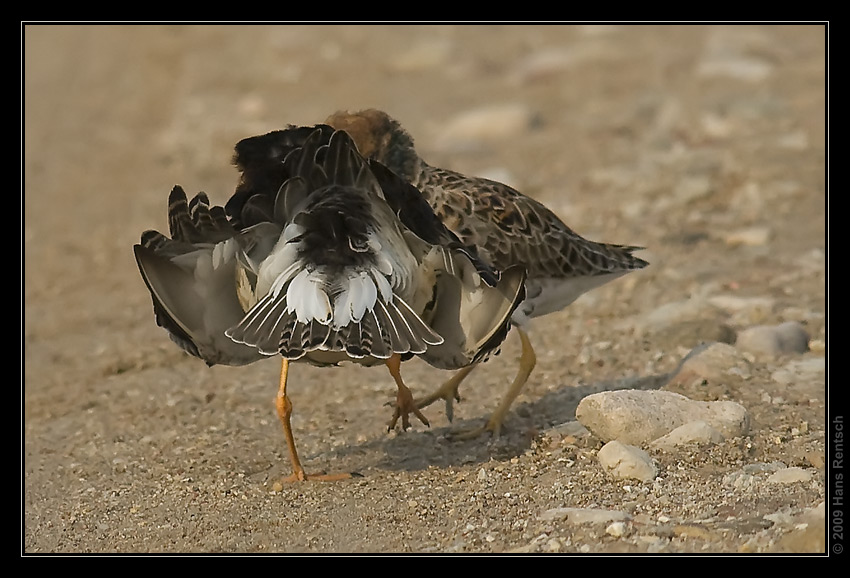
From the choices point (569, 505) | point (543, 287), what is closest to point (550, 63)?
point (543, 287)

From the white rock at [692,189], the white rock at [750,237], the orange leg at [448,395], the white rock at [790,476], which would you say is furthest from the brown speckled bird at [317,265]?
the white rock at [692,189]

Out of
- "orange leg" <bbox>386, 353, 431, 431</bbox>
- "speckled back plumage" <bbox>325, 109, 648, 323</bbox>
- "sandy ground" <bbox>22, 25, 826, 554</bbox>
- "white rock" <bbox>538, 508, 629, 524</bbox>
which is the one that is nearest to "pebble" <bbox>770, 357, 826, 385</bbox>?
"sandy ground" <bbox>22, 25, 826, 554</bbox>

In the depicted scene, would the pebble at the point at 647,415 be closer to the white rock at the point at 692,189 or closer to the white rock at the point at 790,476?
the white rock at the point at 790,476

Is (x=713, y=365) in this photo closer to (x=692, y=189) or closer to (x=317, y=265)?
(x=317, y=265)

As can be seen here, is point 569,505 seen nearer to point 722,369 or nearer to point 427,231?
point 427,231

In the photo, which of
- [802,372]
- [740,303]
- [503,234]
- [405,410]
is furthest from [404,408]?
[740,303]

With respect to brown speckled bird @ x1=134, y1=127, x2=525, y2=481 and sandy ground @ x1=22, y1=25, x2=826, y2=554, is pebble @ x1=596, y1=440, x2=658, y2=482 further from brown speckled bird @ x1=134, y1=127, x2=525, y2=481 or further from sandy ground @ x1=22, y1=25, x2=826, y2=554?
brown speckled bird @ x1=134, y1=127, x2=525, y2=481

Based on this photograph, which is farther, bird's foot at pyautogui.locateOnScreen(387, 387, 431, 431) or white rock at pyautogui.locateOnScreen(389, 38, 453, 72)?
white rock at pyautogui.locateOnScreen(389, 38, 453, 72)
